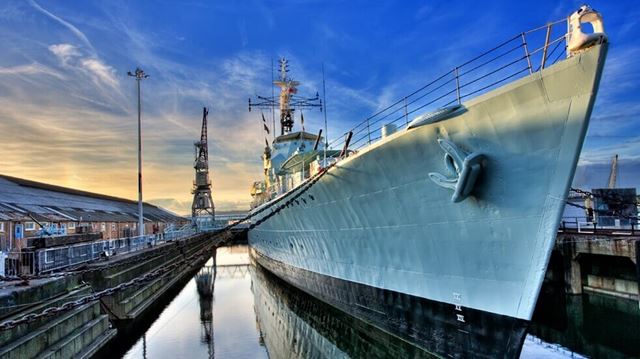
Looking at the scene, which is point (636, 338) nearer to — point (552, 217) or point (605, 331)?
point (605, 331)

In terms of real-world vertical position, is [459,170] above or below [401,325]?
above

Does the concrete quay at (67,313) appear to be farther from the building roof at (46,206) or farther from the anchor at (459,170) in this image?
the building roof at (46,206)

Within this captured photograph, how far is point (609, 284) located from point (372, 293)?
38.0ft

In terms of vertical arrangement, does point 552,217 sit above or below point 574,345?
above

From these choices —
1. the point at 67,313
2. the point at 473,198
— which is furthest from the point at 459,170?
the point at 67,313

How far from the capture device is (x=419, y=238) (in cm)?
818

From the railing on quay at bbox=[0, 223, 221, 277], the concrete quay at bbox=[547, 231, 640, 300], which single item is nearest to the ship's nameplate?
the railing on quay at bbox=[0, 223, 221, 277]

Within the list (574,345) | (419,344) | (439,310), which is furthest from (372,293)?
(574,345)

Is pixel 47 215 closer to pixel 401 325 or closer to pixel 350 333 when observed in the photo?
pixel 350 333

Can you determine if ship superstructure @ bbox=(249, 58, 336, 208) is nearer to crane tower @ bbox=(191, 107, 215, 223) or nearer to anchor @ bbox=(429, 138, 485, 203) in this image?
anchor @ bbox=(429, 138, 485, 203)

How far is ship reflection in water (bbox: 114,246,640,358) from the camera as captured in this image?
826cm

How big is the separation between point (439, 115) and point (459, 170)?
41.0 inches

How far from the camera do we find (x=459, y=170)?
676cm

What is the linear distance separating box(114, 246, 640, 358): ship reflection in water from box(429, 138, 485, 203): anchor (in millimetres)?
2365
